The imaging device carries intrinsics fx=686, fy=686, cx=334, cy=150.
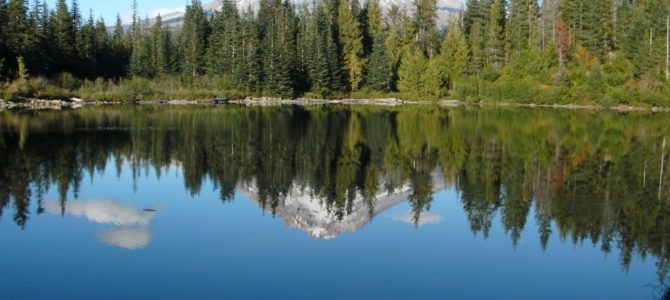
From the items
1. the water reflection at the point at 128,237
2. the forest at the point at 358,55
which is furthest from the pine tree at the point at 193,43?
the water reflection at the point at 128,237

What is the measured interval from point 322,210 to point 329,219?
0.94ft

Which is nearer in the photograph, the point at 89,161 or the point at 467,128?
the point at 89,161

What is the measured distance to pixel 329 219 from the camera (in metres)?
16.9

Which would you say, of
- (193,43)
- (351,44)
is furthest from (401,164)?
(193,43)

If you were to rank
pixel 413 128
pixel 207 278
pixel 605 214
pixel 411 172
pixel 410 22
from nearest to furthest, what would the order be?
pixel 207 278 < pixel 605 214 < pixel 411 172 < pixel 413 128 < pixel 410 22

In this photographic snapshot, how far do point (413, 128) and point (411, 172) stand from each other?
18.3 metres

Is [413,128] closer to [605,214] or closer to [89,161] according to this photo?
[89,161]

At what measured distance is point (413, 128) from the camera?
140 ft

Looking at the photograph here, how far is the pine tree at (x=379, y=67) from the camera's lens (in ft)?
291

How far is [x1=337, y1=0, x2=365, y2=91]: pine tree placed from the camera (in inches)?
3594

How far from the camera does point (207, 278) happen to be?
37.8ft

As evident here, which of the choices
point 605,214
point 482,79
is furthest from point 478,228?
point 482,79

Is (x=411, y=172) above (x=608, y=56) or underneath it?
underneath

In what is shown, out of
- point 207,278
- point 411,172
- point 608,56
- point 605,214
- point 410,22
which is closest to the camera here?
point 207,278
